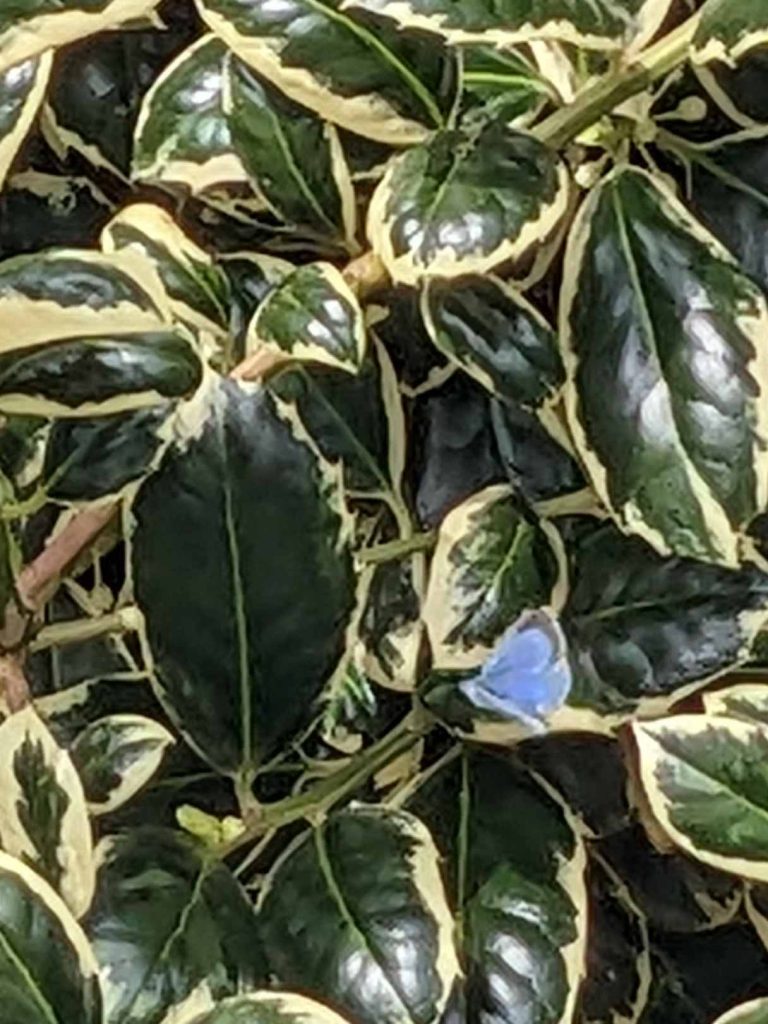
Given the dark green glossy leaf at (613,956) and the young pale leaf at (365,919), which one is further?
the dark green glossy leaf at (613,956)

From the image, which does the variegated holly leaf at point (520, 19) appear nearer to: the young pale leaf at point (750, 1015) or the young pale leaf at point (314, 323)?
the young pale leaf at point (314, 323)

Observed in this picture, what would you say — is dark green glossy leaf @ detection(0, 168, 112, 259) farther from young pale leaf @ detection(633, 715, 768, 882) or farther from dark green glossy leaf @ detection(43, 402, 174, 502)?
young pale leaf @ detection(633, 715, 768, 882)

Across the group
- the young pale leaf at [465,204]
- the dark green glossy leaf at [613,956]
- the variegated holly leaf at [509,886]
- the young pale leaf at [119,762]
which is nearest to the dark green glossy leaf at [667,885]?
the dark green glossy leaf at [613,956]

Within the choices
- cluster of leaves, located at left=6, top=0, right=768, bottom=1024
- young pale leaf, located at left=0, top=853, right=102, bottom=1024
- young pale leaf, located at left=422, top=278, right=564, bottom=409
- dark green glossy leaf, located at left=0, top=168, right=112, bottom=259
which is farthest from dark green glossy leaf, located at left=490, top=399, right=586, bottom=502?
young pale leaf, located at left=0, top=853, right=102, bottom=1024

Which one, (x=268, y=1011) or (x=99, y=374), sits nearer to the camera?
(x=268, y=1011)

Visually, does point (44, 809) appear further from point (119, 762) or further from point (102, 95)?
point (102, 95)

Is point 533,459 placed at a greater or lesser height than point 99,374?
lesser

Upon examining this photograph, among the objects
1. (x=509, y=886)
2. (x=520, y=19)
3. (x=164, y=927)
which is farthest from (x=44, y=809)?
(x=520, y=19)
